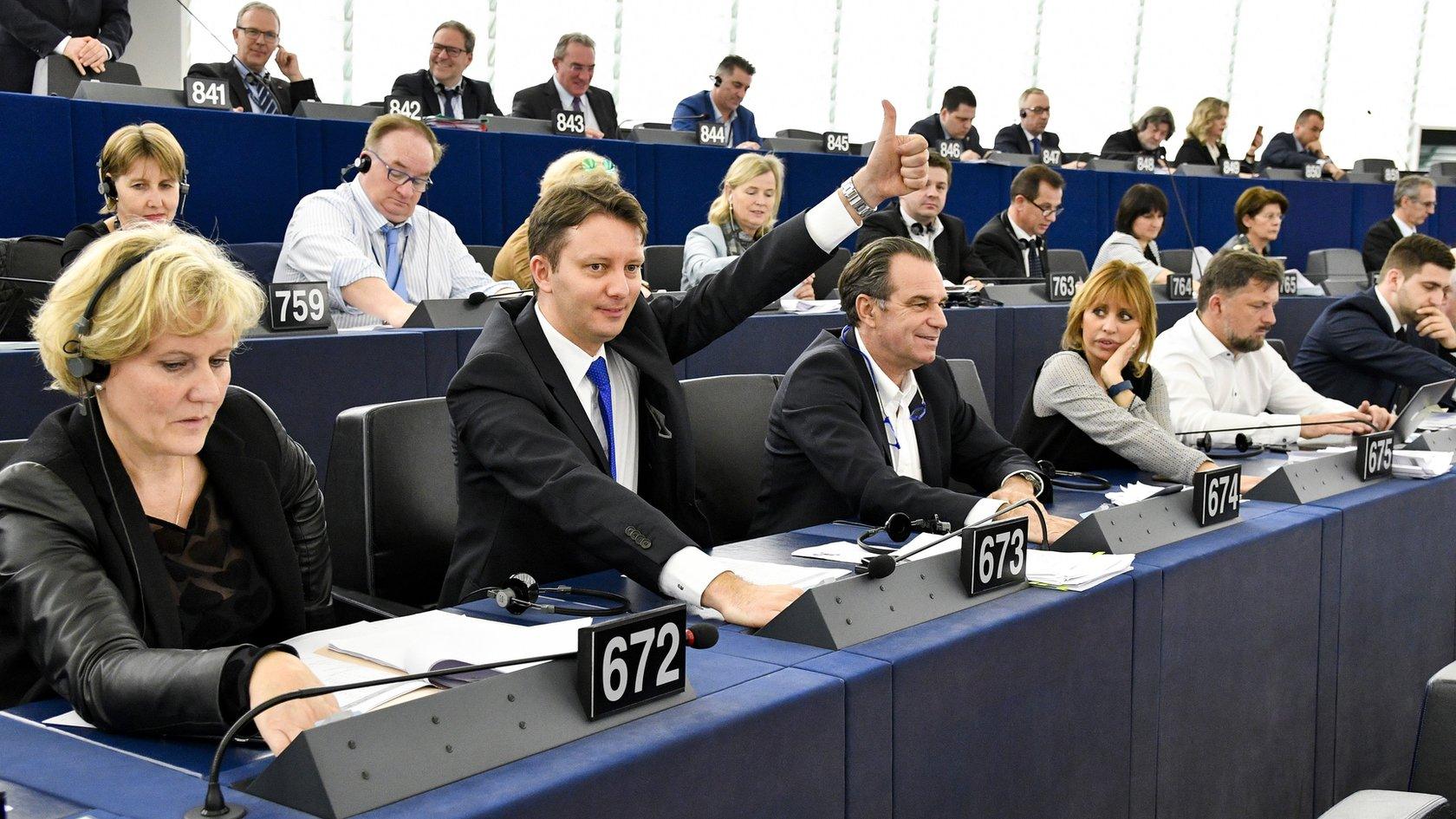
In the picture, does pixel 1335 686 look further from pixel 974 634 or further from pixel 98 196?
pixel 98 196

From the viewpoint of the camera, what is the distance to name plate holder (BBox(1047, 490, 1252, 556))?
196cm

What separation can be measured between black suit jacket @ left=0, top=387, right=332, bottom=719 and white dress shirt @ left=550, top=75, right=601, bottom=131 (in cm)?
530

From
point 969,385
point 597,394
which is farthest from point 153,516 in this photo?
point 969,385

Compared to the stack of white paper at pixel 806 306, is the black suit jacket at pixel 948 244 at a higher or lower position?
higher

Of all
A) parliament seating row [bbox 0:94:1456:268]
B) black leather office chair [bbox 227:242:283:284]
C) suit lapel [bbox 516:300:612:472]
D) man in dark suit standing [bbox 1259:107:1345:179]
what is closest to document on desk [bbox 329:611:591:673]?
suit lapel [bbox 516:300:612:472]

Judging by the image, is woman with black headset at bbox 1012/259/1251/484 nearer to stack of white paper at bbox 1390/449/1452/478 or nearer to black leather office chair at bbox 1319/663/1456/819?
stack of white paper at bbox 1390/449/1452/478

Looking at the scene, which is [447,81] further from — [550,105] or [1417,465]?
[1417,465]

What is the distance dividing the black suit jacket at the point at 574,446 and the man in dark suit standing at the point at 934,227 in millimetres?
3430

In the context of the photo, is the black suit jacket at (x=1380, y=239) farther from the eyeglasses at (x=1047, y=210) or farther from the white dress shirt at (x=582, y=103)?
the white dress shirt at (x=582, y=103)

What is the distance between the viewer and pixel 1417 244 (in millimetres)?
4578

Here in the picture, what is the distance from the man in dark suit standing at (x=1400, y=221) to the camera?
8414mm

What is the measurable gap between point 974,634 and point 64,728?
36.1 inches

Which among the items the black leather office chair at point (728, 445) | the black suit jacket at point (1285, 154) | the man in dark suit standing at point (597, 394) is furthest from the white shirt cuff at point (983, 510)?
the black suit jacket at point (1285, 154)

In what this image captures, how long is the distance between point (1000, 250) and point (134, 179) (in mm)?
3880
